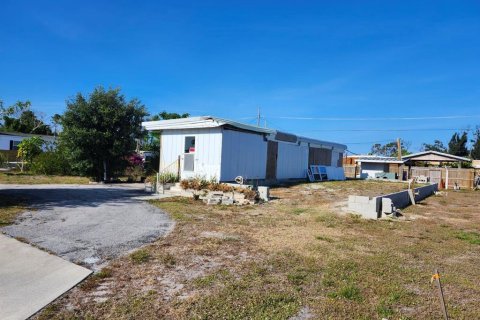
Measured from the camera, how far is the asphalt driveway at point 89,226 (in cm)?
571

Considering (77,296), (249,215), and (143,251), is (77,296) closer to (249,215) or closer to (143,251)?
(143,251)

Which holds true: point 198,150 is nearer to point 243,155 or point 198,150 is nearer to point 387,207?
point 243,155

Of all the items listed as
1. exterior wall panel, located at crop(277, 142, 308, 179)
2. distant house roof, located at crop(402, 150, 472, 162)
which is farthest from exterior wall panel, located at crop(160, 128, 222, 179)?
distant house roof, located at crop(402, 150, 472, 162)

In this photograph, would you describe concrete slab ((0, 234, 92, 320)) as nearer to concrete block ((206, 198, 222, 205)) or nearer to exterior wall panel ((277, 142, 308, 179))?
concrete block ((206, 198, 222, 205))

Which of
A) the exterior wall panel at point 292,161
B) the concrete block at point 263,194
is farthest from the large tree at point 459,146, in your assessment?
the concrete block at point 263,194

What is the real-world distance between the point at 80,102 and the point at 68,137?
1.92 metres

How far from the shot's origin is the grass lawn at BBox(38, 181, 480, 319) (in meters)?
3.70

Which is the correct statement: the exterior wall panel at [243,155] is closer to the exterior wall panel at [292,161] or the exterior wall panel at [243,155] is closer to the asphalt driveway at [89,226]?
the exterior wall panel at [292,161]

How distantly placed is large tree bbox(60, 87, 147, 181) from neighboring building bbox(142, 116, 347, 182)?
1.34m

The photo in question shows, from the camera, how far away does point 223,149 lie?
15.7m

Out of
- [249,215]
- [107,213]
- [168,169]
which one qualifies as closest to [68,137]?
[168,169]

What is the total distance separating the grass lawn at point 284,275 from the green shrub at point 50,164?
18.2m

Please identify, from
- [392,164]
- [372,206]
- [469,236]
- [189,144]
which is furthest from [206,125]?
[392,164]

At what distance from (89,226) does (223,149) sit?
8757 millimetres
